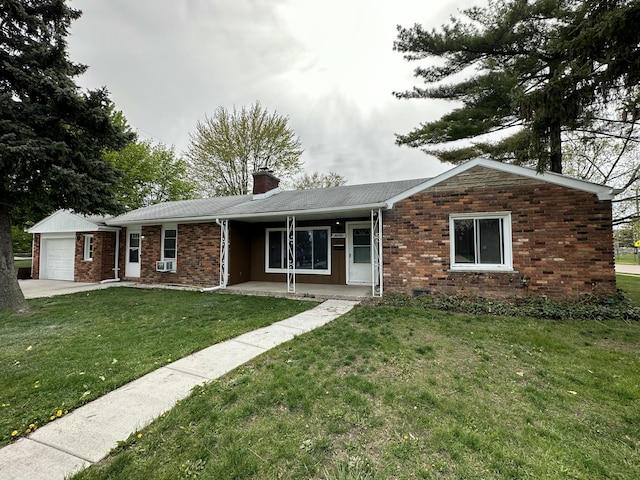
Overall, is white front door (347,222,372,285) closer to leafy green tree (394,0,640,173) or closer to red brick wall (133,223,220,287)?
leafy green tree (394,0,640,173)

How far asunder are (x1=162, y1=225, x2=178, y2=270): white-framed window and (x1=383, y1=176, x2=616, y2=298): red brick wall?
27.1 feet

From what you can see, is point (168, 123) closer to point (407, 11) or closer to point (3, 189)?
point (3, 189)

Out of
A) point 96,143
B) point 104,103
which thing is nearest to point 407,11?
point 104,103

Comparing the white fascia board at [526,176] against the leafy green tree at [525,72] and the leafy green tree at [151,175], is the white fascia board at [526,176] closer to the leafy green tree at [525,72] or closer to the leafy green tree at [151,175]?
the leafy green tree at [525,72]

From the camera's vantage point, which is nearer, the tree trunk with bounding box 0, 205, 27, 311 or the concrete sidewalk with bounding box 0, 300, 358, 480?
the concrete sidewalk with bounding box 0, 300, 358, 480

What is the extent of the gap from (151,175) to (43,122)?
1715cm

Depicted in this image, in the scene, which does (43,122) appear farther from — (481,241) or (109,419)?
(481,241)

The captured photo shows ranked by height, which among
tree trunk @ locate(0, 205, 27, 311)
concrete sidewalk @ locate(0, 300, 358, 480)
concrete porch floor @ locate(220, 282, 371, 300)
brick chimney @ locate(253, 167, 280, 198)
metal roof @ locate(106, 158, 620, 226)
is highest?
brick chimney @ locate(253, 167, 280, 198)

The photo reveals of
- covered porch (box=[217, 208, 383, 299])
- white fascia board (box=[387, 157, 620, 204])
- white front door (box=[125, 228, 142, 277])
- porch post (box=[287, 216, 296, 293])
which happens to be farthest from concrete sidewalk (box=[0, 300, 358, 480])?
white front door (box=[125, 228, 142, 277])

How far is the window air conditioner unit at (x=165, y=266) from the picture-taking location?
10891 mm

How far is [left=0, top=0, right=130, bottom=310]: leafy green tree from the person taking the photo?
6.32 meters

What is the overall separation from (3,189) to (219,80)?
8990mm

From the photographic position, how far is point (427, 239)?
7.51 m

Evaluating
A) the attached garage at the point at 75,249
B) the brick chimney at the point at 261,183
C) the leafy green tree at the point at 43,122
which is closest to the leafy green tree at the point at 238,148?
the brick chimney at the point at 261,183
